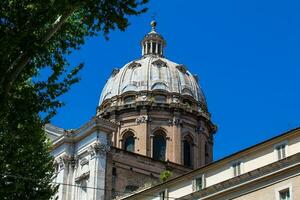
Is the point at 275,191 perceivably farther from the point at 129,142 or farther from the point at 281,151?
the point at 129,142

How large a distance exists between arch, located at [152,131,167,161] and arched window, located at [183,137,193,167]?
2.24 m

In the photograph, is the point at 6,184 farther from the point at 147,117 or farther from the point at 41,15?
the point at 147,117

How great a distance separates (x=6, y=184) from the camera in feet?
110

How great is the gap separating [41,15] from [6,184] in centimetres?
1350

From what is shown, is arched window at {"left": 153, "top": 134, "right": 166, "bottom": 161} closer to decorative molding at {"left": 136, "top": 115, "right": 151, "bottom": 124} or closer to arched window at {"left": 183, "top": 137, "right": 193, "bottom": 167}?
decorative molding at {"left": 136, "top": 115, "right": 151, "bottom": 124}

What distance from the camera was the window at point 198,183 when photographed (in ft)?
144

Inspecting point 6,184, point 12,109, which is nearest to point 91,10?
point 12,109

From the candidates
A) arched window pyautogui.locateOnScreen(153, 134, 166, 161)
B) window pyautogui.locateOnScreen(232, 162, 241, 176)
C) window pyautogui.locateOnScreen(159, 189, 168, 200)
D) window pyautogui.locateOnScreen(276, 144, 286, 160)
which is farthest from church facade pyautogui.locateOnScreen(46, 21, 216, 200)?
window pyautogui.locateOnScreen(276, 144, 286, 160)

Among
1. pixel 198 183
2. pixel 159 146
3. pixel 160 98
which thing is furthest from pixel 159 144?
pixel 198 183

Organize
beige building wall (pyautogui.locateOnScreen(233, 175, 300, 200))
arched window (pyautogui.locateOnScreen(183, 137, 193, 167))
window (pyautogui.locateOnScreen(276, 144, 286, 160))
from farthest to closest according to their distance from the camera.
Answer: arched window (pyautogui.locateOnScreen(183, 137, 193, 167)) < window (pyautogui.locateOnScreen(276, 144, 286, 160)) < beige building wall (pyautogui.locateOnScreen(233, 175, 300, 200))

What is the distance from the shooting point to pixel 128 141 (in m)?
75.4

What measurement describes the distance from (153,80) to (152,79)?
0.65 ft

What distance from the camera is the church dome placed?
78.2m

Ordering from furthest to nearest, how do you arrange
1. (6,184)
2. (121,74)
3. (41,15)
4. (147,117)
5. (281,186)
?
1. (121,74)
2. (147,117)
3. (281,186)
4. (6,184)
5. (41,15)
